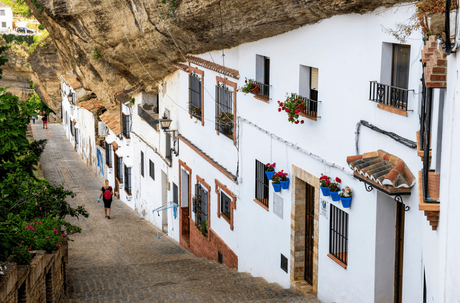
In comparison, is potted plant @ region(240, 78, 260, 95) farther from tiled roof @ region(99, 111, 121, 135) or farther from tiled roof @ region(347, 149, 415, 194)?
tiled roof @ region(99, 111, 121, 135)

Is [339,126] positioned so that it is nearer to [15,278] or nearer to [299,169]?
[299,169]

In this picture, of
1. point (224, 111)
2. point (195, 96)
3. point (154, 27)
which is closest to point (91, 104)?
point (195, 96)

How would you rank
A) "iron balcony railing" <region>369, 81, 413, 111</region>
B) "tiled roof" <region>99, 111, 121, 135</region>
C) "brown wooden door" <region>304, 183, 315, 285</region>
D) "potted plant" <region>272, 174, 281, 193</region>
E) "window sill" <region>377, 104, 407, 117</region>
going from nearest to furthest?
1. "window sill" <region>377, 104, 407, 117</region>
2. "iron balcony railing" <region>369, 81, 413, 111</region>
3. "brown wooden door" <region>304, 183, 315, 285</region>
4. "potted plant" <region>272, 174, 281, 193</region>
5. "tiled roof" <region>99, 111, 121, 135</region>

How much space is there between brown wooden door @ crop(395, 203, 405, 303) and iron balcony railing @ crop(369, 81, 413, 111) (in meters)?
1.52

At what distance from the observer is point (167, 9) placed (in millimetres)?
14805

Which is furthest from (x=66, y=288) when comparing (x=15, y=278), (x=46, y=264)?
(x=15, y=278)

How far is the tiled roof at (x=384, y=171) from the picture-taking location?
8.09m

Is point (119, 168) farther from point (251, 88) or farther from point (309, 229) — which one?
point (309, 229)

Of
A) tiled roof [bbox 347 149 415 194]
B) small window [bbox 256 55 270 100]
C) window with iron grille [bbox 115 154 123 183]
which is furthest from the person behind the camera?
window with iron grille [bbox 115 154 123 183]

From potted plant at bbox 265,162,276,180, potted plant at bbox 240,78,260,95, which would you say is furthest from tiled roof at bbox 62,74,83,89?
potted plant at bbox 265,162,276,180

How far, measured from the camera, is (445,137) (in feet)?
16.5

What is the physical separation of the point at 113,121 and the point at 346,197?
21384 millimetres

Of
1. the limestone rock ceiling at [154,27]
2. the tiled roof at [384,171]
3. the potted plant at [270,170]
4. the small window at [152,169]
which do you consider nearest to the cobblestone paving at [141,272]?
the small window at [152,169]

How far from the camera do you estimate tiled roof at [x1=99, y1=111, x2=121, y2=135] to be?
28.6 meters
